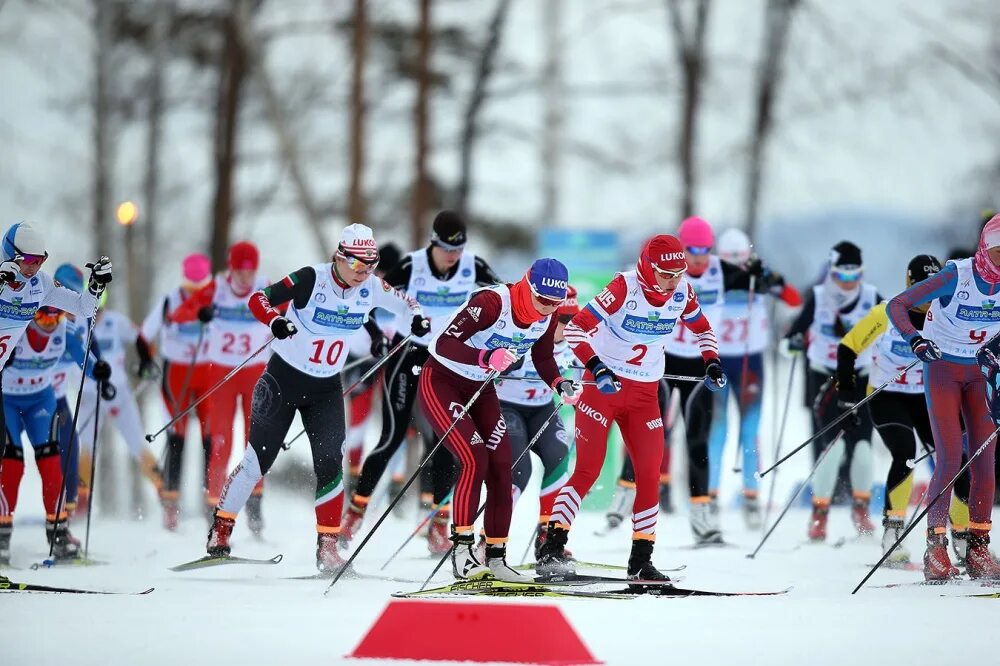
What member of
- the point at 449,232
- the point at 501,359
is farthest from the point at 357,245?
the point at 449,232

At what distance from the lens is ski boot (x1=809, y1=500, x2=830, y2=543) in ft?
34.6

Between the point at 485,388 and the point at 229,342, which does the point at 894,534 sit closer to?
the point at 485,388

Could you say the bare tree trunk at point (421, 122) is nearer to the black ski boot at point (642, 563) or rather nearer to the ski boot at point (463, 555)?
the ski boot at point (463, 555)

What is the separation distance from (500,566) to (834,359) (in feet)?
14.1

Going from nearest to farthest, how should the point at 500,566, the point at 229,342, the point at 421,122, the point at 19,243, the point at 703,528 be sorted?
the point at 500,566, the point at 19,243, the point at 703,528, the point at 229,342, the point at 421,122

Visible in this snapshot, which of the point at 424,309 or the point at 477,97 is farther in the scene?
the point at 477,97

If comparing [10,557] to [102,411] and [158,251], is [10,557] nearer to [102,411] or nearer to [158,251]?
[102,411]

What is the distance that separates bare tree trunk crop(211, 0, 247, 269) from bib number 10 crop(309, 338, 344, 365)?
12555 millimetres

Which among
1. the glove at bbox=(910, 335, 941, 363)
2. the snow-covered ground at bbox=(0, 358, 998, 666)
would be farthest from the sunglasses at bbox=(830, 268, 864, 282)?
the glove at bbox=(910, 335, 941, 363)

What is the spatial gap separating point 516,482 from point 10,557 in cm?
352

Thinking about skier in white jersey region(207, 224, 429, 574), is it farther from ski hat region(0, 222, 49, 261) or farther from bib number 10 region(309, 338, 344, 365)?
ski hat region(0, 222, 49, 261)

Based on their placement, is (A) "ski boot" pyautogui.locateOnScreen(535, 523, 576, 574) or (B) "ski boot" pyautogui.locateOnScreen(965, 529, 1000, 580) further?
(B) "ski boot" pyautogui.locateOnScreen(965, 529, 1000, 580)

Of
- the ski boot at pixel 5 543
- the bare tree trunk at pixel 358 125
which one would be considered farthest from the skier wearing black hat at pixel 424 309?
the bare tree trunk at pixel 358 125

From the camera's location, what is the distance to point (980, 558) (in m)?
8.03
